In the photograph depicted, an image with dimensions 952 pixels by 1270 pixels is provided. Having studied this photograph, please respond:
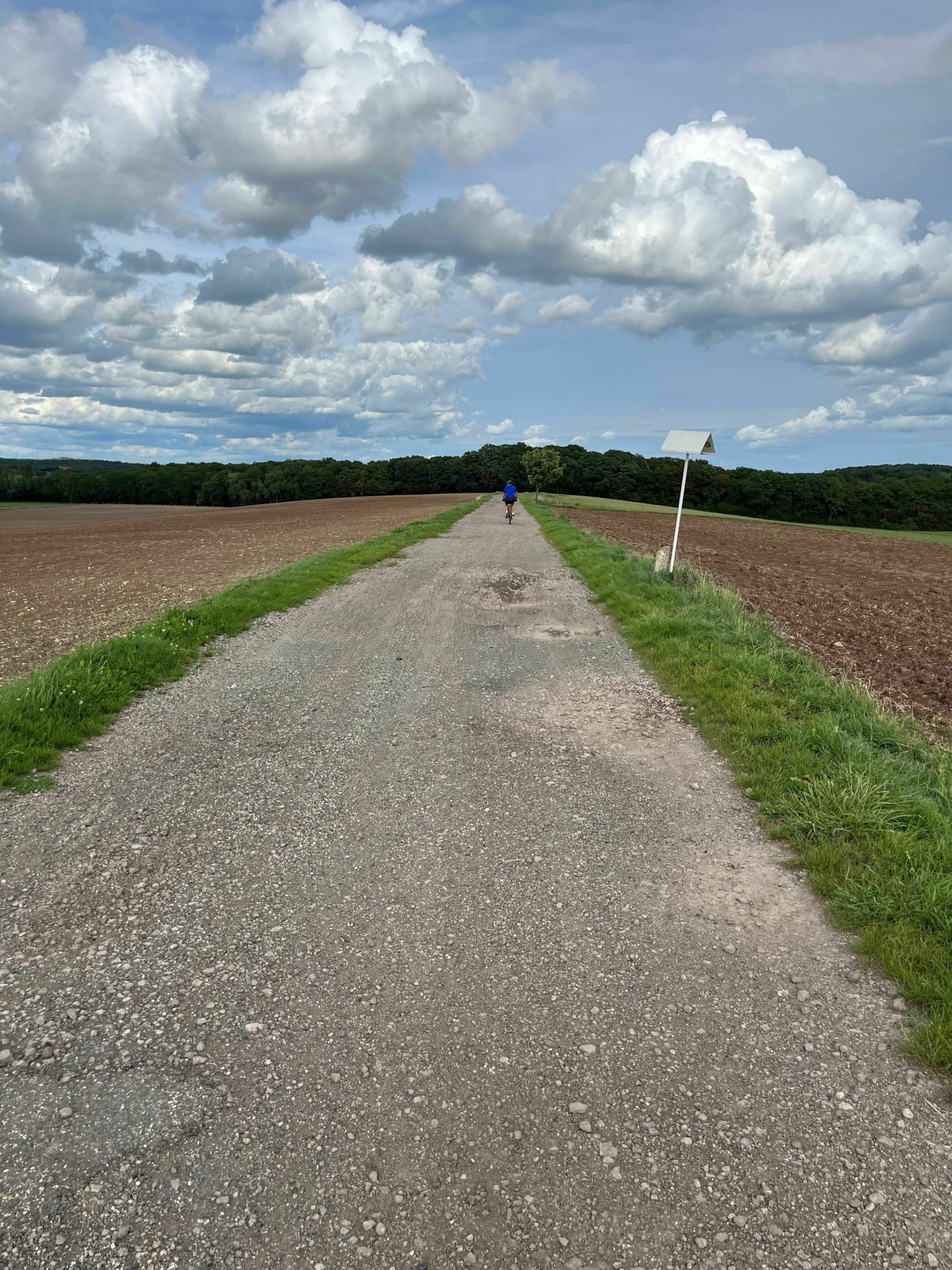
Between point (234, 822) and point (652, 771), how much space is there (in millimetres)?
3737

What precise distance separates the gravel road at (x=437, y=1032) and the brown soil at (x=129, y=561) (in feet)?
21.7

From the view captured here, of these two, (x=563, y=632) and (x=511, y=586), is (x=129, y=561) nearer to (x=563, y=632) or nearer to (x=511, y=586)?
(x=511, y=586)

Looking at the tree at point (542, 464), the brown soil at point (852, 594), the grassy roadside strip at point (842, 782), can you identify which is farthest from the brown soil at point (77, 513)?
the grassy roadside strip at point (842, 782)

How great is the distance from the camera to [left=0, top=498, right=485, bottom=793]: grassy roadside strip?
6.79 m

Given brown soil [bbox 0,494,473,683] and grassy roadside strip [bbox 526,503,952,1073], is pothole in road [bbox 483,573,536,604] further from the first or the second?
brown soil [bbox 0,494,473,683]

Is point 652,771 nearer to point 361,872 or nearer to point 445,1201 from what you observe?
point 361,872

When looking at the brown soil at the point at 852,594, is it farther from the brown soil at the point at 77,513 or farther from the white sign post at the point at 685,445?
the brown soil at the point at 77,513

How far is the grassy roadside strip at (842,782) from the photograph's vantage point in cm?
414

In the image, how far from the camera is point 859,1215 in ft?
8.83

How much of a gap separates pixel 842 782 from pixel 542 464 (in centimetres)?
7475

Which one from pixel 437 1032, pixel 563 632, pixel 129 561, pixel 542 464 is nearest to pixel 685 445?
pixel 563 632

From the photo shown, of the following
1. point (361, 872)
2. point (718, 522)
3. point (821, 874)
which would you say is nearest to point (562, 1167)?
point (361, 872)

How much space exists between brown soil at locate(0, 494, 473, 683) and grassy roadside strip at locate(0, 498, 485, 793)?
1.45 meters

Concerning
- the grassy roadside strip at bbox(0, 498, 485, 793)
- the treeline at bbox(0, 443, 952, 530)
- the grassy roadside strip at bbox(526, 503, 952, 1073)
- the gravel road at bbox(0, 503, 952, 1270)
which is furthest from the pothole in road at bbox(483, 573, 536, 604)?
the treeline at bbox(0, 443, 952, 530)
